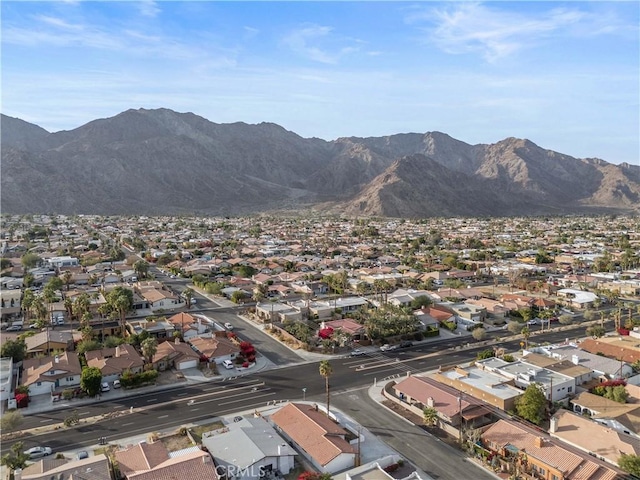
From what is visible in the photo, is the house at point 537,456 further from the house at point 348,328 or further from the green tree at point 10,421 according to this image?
the green tree at point 10,421

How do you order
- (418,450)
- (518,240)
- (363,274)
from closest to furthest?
1. (418,450)
2. (363,274)
3. (518,240)

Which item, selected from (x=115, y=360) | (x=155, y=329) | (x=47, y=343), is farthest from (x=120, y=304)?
(x=115, y=360)

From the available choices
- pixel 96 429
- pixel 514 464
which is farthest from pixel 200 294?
pixel 514 464

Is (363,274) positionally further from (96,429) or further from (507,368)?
(96,429)

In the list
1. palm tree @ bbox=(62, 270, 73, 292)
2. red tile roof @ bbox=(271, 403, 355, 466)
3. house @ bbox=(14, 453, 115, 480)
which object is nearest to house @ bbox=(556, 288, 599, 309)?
red tile roof @ bbox=(271, 403, 355, 466)

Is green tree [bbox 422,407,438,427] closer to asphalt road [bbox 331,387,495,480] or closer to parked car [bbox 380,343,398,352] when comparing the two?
asphalt road [bbox 331,387,495,480]
